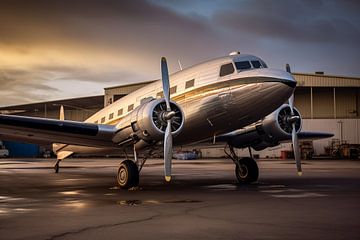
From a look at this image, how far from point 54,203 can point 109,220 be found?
3.36m

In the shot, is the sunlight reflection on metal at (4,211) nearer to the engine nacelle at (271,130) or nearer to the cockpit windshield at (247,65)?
the cockpit windshield at (247,65)

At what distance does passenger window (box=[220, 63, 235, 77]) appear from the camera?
14258 millimetres

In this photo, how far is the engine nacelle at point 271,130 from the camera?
53.3ft

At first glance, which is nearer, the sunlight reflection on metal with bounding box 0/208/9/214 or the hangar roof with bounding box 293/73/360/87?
the sunlight reflection on metal with bounding box 0/208/9/214

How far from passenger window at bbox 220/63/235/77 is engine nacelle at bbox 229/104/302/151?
3052 millimetres

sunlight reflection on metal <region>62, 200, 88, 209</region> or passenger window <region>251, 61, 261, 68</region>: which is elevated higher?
passenger window <region>251, 61, 261, 68</region>

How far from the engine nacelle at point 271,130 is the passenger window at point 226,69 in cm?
305

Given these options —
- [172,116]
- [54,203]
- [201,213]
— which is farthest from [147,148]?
[201,213]

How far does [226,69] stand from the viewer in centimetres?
1437

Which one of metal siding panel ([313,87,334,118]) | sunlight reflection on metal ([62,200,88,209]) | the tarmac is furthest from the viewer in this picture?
metal siding panel ([313,87,334,118])

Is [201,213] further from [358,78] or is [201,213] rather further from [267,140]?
[358,78]

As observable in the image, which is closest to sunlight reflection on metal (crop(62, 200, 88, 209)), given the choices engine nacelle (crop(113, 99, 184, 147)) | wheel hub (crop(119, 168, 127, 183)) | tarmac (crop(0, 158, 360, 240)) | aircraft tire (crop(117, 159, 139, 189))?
tarmac (crop(0, 158, 360, 240))

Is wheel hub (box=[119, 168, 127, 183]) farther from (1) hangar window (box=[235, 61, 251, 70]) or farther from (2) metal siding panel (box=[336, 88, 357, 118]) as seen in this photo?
(2) metal siding panel (box=[336, 88, 357, 118])

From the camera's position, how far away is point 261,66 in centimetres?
1440
